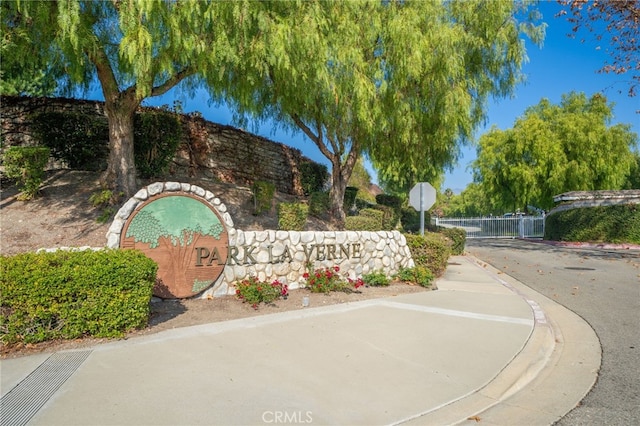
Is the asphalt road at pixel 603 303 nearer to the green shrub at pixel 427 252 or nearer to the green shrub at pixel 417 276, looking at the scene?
the green shrub at pixel 427 252

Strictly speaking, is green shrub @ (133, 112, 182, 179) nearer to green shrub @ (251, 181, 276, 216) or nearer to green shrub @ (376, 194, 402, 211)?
green shrub @ (251, 181, 276, 216)

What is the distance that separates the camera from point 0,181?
9.69 meters

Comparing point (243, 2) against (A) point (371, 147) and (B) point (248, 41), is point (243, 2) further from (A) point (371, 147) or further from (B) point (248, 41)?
(A) point (371, 147)

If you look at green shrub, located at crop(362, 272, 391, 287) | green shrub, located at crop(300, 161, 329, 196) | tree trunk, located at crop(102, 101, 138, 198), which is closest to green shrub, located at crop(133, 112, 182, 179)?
tree trunk, located at crop(102, 101, 138, 198)

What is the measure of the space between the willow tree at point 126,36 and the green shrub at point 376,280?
525 cm

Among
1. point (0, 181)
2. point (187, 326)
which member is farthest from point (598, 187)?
point (0, 181)

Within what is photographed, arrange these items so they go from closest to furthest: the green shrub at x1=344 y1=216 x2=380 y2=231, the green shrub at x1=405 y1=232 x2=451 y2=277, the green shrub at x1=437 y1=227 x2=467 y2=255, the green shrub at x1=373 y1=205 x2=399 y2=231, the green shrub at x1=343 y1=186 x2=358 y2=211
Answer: the green shrub at x1=405 y1=232 x2=451 y2=277 → the green shrub at x1=344 y1=216 x2=380 y2=231 → the green shrub at x1=373 y1=205 x2=399 y2=231 → the green shrub at x1=437 y1=227 x2=467 y2=255 → the green shrub at x1=343 y1=186 x2=358 y2=211

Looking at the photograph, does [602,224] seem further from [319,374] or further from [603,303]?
[319,374]

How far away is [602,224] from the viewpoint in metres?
19.6

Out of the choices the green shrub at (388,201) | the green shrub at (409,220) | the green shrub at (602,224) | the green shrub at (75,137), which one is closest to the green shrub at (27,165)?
the green shrub at (75,137)

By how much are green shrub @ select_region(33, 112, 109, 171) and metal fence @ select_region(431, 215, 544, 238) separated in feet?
76.0

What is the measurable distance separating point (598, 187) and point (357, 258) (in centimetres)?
2762

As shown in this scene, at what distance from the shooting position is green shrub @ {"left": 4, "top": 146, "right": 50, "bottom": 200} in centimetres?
856

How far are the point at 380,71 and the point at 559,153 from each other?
72.2 ft
